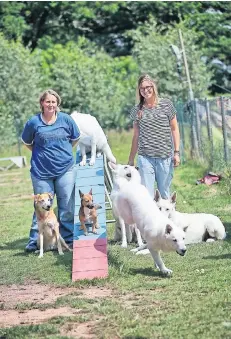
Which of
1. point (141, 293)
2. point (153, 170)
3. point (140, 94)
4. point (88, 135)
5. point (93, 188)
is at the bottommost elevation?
point (141, 293)

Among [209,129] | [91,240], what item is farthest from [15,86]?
[91,240]

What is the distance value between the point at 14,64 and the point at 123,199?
30243 mm

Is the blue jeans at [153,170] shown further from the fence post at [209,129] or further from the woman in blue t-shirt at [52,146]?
the fence post at [209,129]

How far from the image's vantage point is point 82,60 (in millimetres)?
45000

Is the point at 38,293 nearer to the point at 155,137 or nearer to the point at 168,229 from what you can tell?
the point at 168,229

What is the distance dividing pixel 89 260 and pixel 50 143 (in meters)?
2.22

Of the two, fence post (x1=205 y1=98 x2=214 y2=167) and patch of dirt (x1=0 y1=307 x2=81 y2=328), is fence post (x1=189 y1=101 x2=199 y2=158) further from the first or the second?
patch of dirt (x1=0 y1=307 x2=81 y2=328)

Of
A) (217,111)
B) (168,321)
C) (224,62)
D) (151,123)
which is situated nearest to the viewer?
(168,321)

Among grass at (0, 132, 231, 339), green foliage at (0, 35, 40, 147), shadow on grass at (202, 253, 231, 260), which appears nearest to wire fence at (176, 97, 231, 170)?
grass at (0, 132, 231, 339)

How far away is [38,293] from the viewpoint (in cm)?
888

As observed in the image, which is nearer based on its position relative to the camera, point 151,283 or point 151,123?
point 151,283

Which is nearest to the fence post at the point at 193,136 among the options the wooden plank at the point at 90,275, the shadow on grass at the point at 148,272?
the shadow on grass at the point at 148,272

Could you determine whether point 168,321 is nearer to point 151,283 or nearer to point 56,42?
point 151,283

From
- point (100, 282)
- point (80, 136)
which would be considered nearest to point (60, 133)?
point (80, 136)
